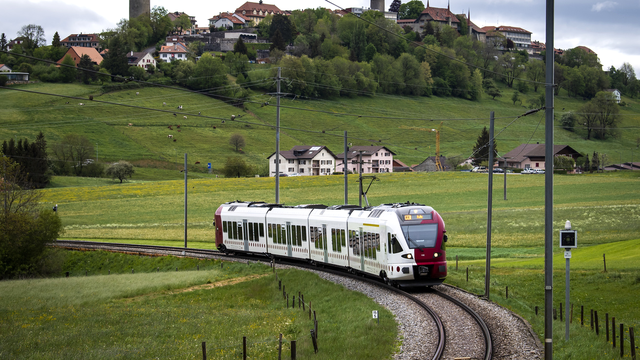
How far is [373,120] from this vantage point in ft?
602

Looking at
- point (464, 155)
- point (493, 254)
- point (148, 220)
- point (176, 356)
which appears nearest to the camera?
point (176, 356)

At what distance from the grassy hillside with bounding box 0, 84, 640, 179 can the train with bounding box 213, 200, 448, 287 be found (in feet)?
286

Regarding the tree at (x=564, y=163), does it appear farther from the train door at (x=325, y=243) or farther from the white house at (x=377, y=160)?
the train door at (x=325, y=243)

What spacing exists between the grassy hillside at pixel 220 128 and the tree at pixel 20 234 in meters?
76.7

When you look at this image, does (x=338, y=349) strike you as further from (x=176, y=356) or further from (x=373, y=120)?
(x=373, y=120)

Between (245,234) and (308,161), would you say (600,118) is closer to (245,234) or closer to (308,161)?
(308,161)

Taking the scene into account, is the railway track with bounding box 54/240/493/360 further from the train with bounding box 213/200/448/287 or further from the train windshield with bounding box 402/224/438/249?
the train windshield with bounding box 402/224/438/249

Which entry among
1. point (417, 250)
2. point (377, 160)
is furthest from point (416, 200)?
point (377, 160)

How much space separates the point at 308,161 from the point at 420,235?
367 ft

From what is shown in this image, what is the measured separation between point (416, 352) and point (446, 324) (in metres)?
3.11

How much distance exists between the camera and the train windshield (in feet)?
82.0

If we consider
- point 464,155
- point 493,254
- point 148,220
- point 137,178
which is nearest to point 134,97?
point 137,178

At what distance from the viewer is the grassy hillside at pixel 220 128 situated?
474ft

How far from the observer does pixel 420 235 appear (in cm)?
2512
